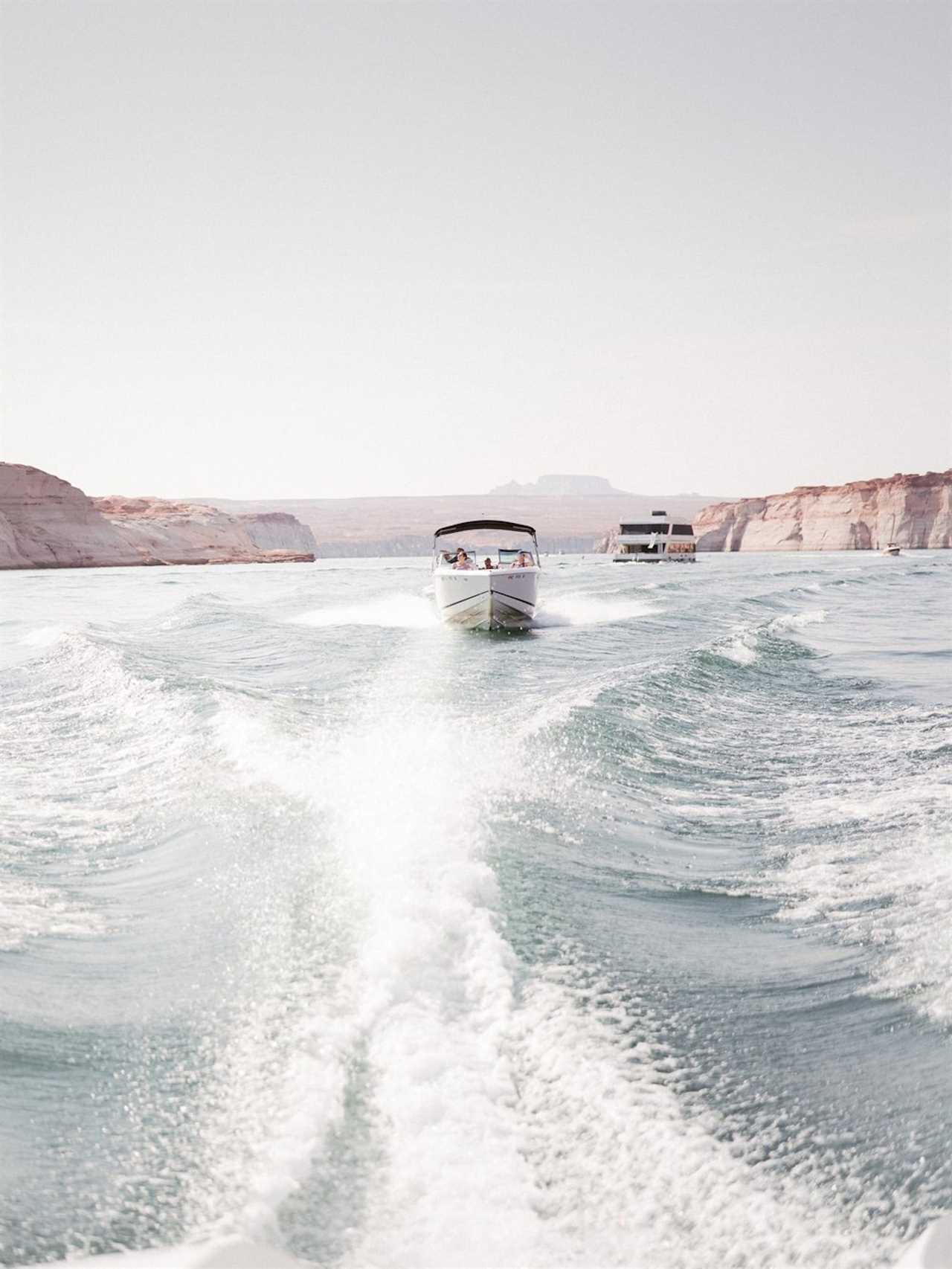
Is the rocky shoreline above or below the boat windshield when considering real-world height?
above

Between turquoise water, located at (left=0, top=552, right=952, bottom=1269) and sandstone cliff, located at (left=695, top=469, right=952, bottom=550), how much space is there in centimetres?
15594

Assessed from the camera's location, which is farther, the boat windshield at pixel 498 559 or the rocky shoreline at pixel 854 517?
the rocky shoreline at pixel 854 517

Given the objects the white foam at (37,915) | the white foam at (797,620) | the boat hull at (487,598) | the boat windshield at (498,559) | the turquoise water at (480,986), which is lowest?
the white foam at (37,915)

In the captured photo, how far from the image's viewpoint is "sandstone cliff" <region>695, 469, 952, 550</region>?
495 feet

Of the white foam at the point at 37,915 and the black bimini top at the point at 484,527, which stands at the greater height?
the black bimini top at the point at 484,527

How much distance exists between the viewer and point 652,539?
279 ft

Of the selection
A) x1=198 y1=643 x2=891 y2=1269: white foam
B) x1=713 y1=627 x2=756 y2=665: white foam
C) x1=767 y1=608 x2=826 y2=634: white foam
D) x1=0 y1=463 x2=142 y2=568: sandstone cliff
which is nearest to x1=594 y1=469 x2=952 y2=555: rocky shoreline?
x1=0 y1=463 x2=142 y2=568: sandstone cliff

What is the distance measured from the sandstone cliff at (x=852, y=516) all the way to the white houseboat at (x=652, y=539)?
269 feet

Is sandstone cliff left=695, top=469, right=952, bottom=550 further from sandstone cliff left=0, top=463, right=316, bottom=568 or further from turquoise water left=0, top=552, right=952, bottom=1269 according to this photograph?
turquoise water left=0, top=552, right=952, bottom=1269

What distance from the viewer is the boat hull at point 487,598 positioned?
76.8 ft

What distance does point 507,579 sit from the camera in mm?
23781

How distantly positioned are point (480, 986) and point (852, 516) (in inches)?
6597

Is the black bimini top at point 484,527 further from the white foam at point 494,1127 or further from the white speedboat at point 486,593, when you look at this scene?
the white foam at point 494,1127

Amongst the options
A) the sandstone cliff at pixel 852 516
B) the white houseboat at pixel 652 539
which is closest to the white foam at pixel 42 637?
the white houseboat at pixel 652 539
